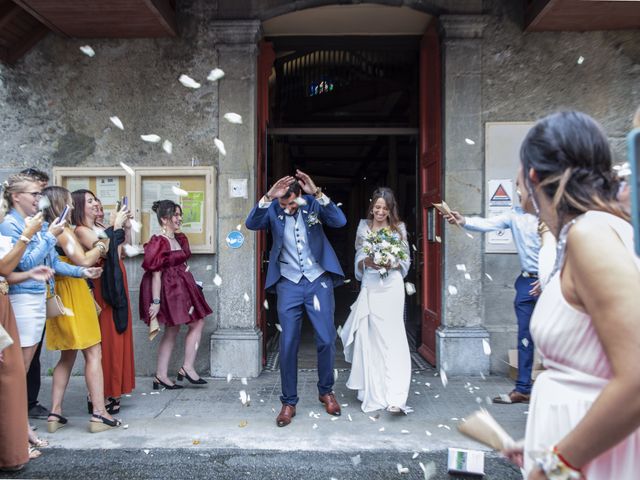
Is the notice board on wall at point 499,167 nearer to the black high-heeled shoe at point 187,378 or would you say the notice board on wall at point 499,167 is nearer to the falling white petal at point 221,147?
the falling white petal at point 221,147

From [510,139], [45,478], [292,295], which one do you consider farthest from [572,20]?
[45,478]

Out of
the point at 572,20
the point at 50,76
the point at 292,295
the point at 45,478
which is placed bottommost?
the point at 45,478

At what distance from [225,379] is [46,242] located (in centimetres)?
278

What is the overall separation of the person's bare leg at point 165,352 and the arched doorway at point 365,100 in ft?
3.83

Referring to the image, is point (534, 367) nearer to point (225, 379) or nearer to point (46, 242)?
point (225, 379)

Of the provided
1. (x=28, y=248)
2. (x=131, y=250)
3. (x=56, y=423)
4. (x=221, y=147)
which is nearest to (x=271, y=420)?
(x=56, y=423)

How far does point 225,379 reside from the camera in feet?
20.1

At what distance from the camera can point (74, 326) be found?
14.6 feet

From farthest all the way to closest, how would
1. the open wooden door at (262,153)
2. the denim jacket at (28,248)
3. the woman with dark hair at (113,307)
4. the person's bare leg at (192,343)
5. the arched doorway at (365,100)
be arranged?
the arched doorway at (365,100) < the open wooden door at (262,153) < the person's bare leg at (192,343) < the woman with dark hair at (113,307) < the denim jacket at (28,248)

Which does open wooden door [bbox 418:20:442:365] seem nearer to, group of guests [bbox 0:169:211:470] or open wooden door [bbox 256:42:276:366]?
open wooden door [bbox 256:42:276:366]

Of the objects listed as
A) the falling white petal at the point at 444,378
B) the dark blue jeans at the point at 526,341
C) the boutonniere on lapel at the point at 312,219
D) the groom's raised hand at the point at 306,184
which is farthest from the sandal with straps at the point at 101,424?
the dark blue jeans at the point at 526,341

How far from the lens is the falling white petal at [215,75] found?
6340 millimetres

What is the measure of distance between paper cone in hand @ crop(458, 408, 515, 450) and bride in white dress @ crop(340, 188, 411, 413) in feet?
11.3

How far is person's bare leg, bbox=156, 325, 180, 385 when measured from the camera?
228 inches
